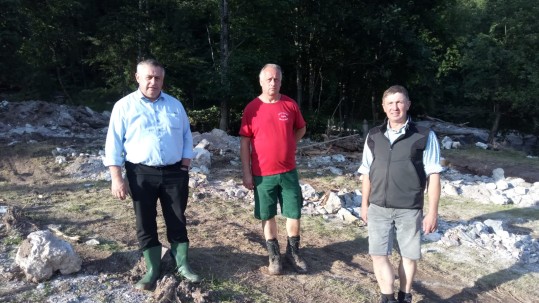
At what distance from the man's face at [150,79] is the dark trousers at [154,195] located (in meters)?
0.53

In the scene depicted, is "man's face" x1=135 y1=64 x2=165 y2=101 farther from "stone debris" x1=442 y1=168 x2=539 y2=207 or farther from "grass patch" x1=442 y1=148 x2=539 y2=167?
"grass patch" x1=442 y1=148 x2=539 y2=167

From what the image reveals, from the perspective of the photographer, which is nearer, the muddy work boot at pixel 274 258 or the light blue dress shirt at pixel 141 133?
the light blue dress shirt at pixel 141 133

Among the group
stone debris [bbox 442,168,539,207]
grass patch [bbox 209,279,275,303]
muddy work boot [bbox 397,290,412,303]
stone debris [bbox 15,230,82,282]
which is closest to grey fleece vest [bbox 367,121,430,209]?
muddy work boot [bbox 397,290,412,303]

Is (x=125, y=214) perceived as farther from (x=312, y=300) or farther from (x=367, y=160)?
(x=367, y=160)

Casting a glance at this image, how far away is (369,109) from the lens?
23.1 m

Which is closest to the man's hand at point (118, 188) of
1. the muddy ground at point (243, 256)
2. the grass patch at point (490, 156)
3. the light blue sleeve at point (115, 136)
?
the light blue sleeve at point (115, 136)

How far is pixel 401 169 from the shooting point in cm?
311

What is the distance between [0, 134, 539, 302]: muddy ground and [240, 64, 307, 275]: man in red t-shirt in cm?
40

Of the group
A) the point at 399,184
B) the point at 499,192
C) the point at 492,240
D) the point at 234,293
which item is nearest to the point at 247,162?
the point at 234,293

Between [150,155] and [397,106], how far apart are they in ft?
5.73

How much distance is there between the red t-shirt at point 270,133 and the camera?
3.72 meters

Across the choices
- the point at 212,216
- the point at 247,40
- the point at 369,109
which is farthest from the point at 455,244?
the point at 369,109

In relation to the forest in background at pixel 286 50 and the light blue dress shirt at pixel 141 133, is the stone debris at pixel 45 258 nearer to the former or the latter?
the light blue dress shirt at pixel 141 133

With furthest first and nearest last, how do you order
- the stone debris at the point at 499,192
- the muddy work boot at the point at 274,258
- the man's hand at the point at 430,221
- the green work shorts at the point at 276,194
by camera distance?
the stone debris at the point at 499,192 < the muddy work boot at the point at 274,258 < the green work shorts at the point at 276,194 < the man's hand at the point at 430,221
